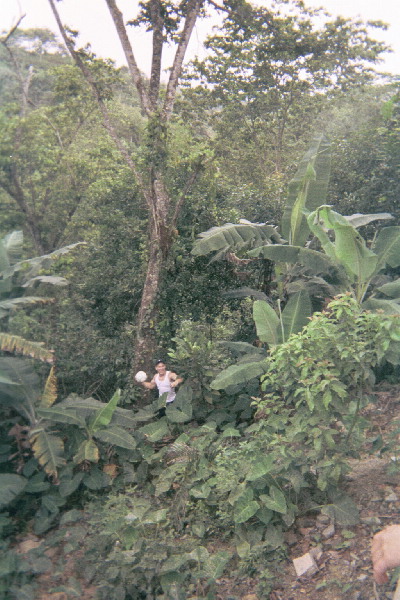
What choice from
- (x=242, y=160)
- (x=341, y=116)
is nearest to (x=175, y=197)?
(x=242, y=160)

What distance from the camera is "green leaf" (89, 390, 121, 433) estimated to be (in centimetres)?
669

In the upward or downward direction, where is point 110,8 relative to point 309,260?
upward

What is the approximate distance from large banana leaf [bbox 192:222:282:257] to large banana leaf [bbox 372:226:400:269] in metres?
1.57

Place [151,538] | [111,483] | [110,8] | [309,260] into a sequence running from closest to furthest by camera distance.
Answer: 1. [151,538]
2. [111,483]
3. [309,260]
4. [110,8]

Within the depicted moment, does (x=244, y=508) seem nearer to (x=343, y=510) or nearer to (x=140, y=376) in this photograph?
(x=343, y=510)

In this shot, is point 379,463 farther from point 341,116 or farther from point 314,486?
point 341,116

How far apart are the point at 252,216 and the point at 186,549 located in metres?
6.13

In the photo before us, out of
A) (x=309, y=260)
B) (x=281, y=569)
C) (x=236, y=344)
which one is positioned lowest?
(x=281, y=569)

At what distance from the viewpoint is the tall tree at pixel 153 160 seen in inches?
315

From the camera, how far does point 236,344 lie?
7637 mm

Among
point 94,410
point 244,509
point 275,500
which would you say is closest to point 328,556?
point 275,500

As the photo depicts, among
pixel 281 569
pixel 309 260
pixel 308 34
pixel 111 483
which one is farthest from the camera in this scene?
pixel 308 34

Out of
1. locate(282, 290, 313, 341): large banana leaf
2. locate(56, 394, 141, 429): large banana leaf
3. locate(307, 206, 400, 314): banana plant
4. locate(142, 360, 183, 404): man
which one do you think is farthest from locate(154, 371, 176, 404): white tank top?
locate(307, 206, 400, 314): banana plant

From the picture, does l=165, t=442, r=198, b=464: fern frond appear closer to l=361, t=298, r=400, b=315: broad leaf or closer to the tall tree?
the tall tree
